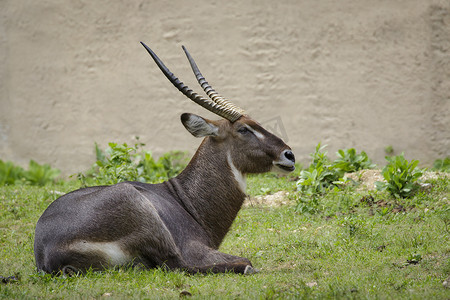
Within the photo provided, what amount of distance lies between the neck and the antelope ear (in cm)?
14

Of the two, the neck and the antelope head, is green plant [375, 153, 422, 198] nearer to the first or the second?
the antelope head

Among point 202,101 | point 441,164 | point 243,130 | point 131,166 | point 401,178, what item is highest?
point 202,101

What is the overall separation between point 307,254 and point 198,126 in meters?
1.69

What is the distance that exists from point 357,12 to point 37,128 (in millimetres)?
6649

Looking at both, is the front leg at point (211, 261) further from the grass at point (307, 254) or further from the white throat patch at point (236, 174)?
the white throat patch at point (236, 174)

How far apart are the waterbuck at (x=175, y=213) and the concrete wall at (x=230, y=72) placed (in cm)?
474

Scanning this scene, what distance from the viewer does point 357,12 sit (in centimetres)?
1078

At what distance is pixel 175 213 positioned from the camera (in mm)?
5805

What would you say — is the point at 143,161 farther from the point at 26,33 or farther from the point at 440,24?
the point at 440,24

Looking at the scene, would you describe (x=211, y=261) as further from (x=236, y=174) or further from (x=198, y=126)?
(x=198, y=126)

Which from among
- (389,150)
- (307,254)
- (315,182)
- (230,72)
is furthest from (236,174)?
(230,72)

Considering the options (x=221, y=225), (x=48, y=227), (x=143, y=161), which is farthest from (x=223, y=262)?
(x=143, y=161)

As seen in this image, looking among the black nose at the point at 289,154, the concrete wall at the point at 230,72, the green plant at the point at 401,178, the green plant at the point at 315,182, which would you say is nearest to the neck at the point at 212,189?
the black nose at the point at 289,154

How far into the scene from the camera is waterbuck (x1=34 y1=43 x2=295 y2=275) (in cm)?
525
